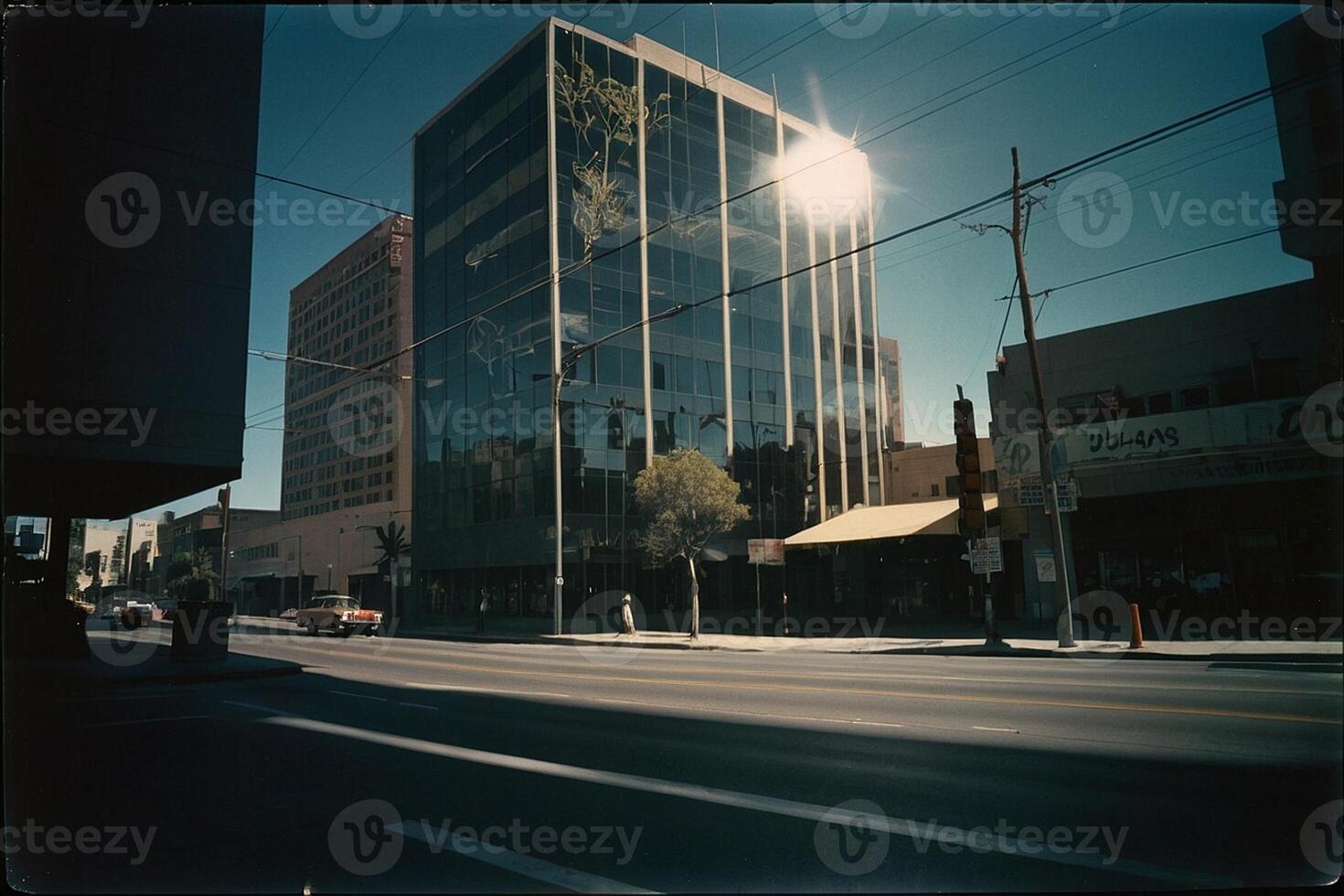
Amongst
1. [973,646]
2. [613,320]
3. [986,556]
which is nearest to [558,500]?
[613,320]

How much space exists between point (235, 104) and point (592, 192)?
951 inches

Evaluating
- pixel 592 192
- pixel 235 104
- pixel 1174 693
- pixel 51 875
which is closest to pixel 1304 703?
pixel 1174 693

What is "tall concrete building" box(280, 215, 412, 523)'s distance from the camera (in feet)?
310

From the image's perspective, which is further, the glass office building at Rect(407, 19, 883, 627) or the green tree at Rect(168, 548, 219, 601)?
the green tree at Rect(168, 548, 219, 601)

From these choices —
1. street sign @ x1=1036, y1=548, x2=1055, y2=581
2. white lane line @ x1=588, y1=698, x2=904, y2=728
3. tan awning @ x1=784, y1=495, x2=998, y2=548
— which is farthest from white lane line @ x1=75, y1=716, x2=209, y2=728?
tan awning @ x1=784, y1=495, x2=998, y2=548

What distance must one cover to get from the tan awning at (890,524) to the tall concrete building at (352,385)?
2304 inches

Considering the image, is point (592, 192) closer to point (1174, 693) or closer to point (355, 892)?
point (1174, 693)

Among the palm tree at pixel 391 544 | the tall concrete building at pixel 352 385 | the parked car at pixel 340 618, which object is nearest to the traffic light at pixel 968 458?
the parked car at pixel 340 618

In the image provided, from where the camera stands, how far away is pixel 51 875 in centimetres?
490

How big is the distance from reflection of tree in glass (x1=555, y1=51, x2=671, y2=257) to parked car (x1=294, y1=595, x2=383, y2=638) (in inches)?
768

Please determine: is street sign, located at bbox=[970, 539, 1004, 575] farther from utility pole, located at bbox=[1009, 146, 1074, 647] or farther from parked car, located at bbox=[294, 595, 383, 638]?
parked car, located at bbox=[294, 595, 383, 638]

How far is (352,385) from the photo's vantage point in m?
94.4

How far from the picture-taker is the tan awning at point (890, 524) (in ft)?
92.1

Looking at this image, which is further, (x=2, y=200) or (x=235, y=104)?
(x=235, y=104)
